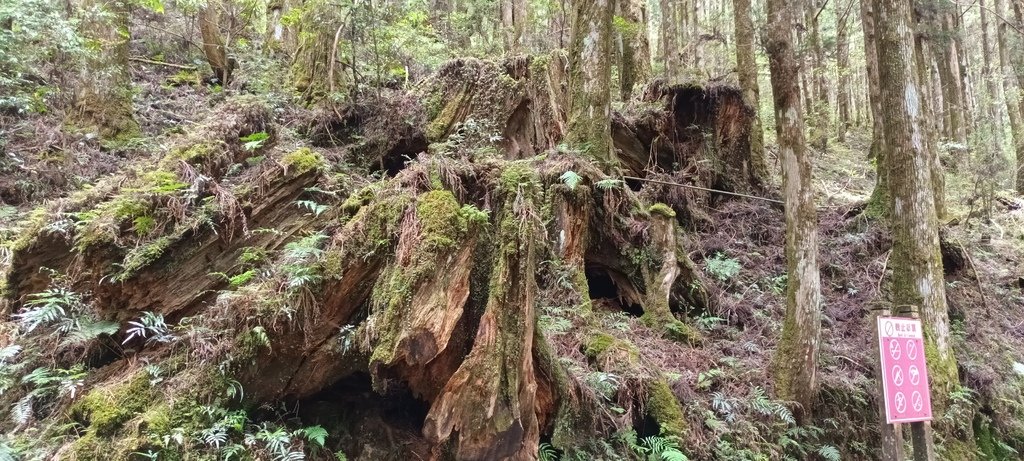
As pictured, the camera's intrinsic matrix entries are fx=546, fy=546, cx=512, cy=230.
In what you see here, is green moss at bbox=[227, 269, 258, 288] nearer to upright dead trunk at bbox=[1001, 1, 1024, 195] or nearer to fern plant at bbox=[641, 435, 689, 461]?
fern plant at bbox=[641, 435, 689, 461]

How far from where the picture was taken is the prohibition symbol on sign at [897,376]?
4246mm

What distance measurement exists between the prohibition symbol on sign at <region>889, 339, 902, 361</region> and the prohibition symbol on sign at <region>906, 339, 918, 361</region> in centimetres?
12

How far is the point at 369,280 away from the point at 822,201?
41.1 feet

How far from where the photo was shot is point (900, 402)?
4.24 meters

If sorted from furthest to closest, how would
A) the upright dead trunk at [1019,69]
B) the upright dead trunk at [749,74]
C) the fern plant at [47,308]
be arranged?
the upright dead trunk at [1019,69]
the upright dead trunk at [749,74]
the fern plant at [47,308]

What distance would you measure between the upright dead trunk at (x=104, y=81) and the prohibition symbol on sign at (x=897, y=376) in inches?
432

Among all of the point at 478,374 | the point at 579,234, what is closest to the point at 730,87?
→ the point at 579,234

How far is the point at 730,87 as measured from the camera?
10953mm

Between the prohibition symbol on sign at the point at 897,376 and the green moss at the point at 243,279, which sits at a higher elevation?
the green moss at the point at 243,279

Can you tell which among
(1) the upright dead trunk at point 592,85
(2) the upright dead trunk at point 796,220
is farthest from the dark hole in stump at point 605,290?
(2) the upright dead trunk at point 796,220

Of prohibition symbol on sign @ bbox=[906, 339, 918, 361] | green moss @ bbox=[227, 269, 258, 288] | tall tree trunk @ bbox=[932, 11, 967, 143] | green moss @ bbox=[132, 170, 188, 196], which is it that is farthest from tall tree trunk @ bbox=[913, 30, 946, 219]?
green moss @ bbox=[132, 170, 188, 196]

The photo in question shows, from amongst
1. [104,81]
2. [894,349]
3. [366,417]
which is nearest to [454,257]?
[366,417]

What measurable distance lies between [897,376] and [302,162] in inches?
214

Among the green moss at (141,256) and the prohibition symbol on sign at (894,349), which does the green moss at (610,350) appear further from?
the green moss at (141,256)
